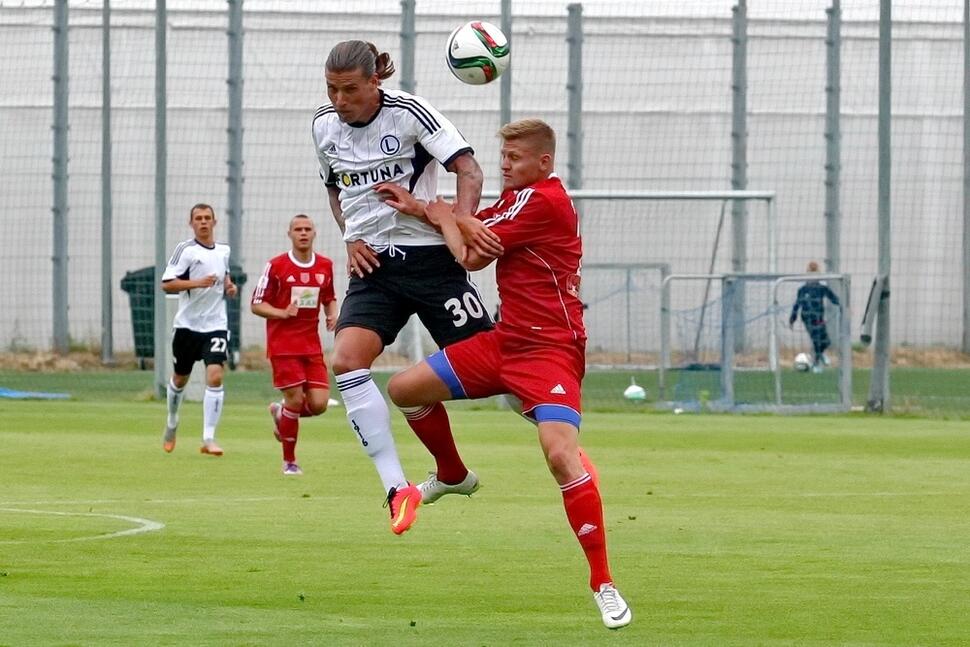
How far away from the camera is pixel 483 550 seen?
32.1ft

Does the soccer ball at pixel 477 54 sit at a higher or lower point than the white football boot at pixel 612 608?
higher

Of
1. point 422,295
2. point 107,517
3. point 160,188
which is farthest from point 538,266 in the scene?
point 160,188

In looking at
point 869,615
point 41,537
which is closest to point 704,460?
point 41,537

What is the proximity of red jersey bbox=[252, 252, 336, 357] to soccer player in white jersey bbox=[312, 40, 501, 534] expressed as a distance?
7.02 m

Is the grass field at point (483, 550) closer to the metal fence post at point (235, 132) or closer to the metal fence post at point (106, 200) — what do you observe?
the metal fence post at point (106, 200)

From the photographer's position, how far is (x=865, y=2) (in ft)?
80.4

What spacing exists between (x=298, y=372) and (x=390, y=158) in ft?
23.4

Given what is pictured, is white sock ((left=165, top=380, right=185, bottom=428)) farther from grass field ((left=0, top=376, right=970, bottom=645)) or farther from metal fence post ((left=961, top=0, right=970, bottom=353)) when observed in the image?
metal fence post ((left=961, top=0, right=970, bottom=353))

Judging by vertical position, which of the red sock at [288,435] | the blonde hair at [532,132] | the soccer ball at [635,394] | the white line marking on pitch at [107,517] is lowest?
the soccer ball at [635,394]

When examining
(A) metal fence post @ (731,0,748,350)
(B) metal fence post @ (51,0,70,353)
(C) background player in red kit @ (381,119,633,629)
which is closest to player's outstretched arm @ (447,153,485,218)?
(C) background player in red kit @ (381,119,633,629)

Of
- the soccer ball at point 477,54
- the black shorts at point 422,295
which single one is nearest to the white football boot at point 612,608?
the black shorts at point 422,295

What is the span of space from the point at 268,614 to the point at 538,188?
2240 mm

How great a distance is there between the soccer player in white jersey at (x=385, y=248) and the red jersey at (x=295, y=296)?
7.02m

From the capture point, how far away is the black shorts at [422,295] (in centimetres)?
930
